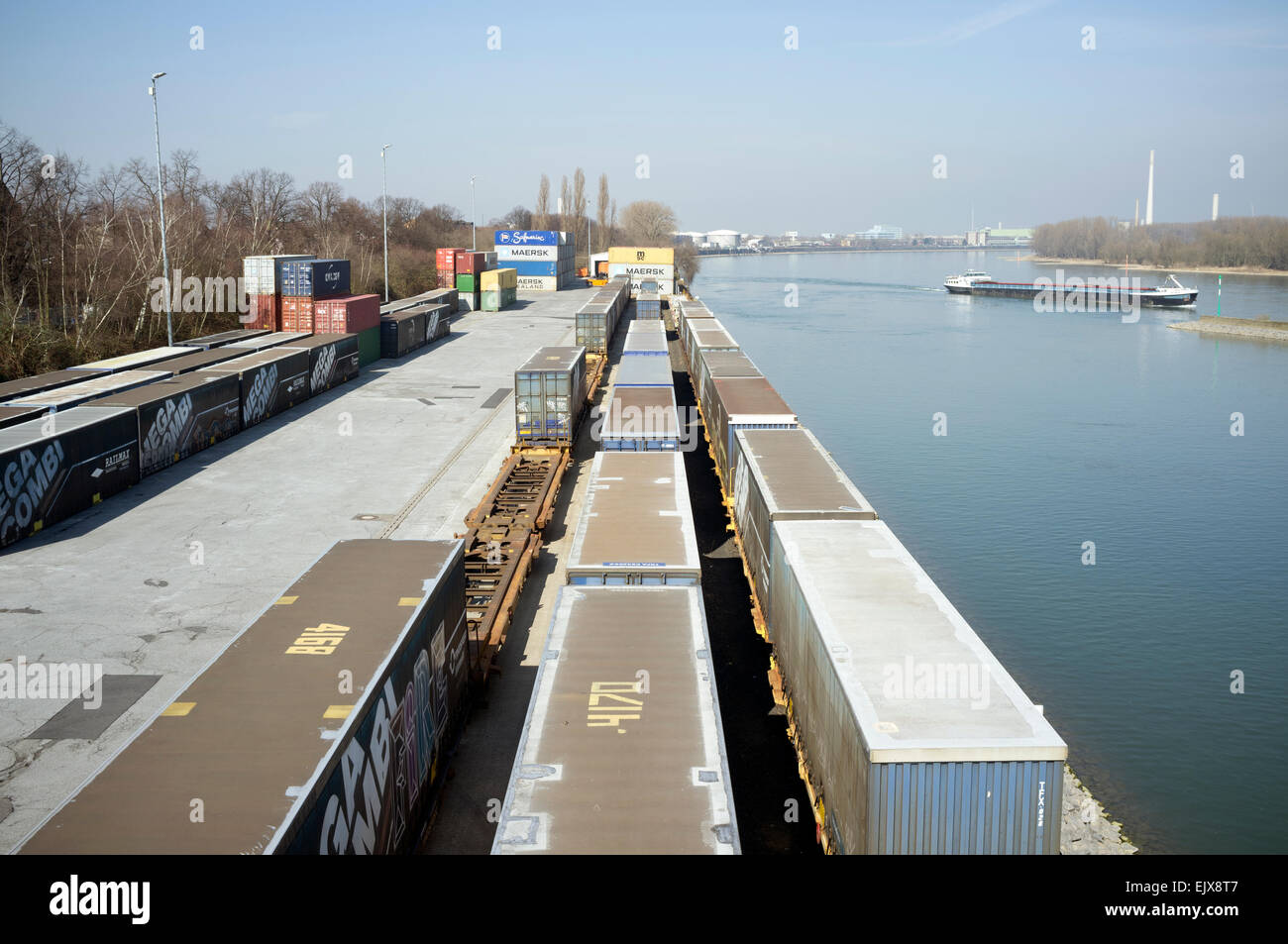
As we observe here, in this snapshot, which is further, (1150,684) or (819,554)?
(1150,684)

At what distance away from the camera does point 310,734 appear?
33.8 ft

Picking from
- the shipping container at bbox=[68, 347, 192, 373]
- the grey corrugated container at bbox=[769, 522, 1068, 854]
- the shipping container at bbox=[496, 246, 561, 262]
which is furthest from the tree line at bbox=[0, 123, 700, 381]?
the grey corrugated container at bbox=[769, 522, 1068, 854]

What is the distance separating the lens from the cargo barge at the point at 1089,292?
4688 inches

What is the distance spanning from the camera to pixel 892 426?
51812 millimetres

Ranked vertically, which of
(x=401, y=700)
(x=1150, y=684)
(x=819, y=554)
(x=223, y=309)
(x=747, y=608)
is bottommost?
(x=1150, y=684)

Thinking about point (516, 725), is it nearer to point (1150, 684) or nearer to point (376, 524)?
point (376, 524)

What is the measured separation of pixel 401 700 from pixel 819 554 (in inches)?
Result: 292

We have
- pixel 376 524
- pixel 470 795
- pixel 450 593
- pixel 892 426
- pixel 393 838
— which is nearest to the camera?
pixel 393 838

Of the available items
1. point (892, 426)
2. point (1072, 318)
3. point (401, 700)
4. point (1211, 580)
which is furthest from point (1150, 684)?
point (1072, 318)

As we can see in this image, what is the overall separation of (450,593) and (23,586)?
513 inches

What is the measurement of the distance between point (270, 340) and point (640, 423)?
29182 mm

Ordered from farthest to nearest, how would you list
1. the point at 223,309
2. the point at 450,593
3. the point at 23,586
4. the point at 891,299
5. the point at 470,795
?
1. the point at 891,299
2. the point at 223,309
3. the point at 23,586
4. the point at 450,593
5. the point at 470,795

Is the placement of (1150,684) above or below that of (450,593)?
below
